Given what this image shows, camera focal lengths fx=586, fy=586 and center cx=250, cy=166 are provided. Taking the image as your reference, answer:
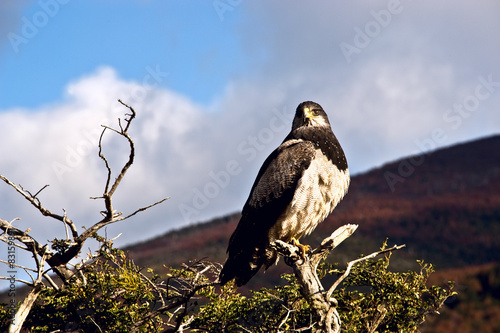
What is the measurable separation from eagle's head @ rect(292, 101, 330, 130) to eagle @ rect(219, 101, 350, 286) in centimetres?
61

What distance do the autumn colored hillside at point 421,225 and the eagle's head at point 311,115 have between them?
20.8m

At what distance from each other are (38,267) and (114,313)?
0.98 meters

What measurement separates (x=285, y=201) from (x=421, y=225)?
38639 millimetres

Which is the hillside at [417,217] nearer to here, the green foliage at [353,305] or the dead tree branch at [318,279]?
the green foliage at [353,305]

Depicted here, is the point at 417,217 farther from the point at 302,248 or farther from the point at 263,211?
the point at 302,248

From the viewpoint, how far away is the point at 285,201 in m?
7.39

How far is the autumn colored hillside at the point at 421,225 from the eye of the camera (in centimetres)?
3294

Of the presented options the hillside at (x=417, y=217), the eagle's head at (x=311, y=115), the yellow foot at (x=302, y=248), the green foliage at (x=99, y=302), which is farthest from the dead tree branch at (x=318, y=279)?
the hillside at (x=417, y=217)

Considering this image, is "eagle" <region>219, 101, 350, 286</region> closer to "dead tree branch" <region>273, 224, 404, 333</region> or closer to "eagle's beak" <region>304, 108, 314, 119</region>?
"dead tree branch" <region>273, 224, 404, 333</region>

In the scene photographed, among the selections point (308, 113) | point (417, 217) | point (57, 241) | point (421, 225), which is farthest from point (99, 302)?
point (417, 217)

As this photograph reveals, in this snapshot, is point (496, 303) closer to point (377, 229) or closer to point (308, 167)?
point (377, 229)

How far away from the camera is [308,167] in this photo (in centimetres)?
736

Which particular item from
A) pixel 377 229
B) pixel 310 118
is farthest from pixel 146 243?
pixel 310 118

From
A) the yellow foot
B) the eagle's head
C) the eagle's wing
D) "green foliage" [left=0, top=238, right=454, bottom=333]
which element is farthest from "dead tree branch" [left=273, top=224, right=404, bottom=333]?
the eagle's head
